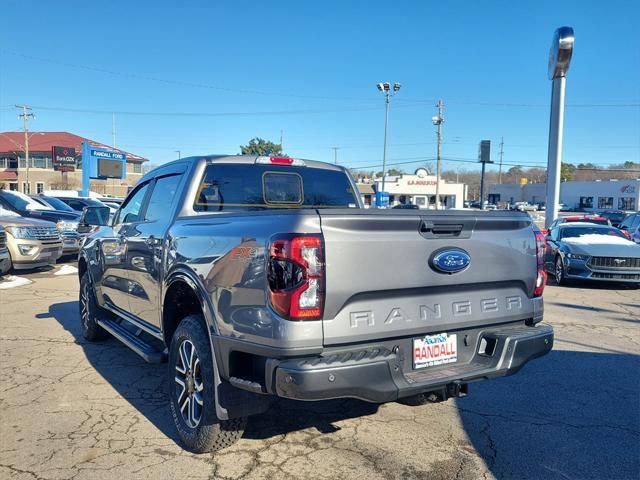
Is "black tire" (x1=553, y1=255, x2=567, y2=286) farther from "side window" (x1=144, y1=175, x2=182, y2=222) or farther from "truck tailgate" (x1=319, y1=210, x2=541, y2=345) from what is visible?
"side window" (x1=144, y1=175, x2=182, y2=222)

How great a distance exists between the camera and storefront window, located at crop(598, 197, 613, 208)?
235ft

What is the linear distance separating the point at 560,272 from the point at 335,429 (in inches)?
363

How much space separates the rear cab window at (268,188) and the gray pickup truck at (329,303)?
4 centimetres

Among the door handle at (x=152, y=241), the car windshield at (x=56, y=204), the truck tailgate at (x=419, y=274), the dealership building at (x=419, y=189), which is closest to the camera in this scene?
the truck tailgate at (x=419, y=274)

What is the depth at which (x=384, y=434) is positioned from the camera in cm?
390

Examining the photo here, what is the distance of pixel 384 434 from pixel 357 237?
5.70ft

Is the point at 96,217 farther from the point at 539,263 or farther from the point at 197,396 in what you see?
the point at 539,263

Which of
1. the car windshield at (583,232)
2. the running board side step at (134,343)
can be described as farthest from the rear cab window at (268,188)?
the car windshield at (583,232)

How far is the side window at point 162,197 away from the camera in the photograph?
14.8 ft

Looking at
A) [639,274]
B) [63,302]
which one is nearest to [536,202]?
[639,274]

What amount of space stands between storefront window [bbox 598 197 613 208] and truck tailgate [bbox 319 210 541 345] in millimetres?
77447

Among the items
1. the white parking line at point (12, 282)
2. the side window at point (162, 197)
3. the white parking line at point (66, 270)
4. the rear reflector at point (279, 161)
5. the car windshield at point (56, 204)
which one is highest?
the rear reflector at point (279, 161)

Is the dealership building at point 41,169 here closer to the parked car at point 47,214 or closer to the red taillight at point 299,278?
the parked car at point 47,214

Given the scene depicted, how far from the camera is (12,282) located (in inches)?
434
